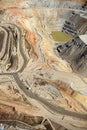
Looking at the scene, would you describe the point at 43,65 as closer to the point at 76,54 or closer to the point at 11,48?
the point at 76,54

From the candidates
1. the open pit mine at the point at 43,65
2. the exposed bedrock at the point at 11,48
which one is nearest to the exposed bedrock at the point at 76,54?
the open pit mine at the point at 43,65

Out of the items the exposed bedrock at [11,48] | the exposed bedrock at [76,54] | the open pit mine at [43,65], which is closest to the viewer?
the open pit mine at [43,65]

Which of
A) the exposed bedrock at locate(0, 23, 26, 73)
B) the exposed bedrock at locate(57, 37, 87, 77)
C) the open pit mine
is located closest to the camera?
the open pit mine

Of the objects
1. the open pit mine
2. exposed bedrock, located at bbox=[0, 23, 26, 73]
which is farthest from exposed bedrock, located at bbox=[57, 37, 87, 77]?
exposed bedrock, located at bbox=[0, 23, 26, 73]

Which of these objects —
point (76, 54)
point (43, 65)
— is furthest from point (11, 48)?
point (76, 54)

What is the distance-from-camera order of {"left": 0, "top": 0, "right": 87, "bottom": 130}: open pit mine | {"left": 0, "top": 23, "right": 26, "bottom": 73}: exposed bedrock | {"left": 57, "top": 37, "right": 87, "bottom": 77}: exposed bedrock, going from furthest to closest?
{"left": 57, "top": 37, "right": 87, "bottom": 77}: exposed bedrock
{"left": 0, "top": 23, "right": 26, "bottom": 73}: exposed bedrock
{"left": 0, "top": 0, "right": 87, "bottom": 130}: open pit mine

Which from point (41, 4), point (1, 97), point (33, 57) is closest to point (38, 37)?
point (33, 57)

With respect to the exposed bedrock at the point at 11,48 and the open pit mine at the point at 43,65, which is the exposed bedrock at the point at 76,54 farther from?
the exposed bedrock at the point at 11,48

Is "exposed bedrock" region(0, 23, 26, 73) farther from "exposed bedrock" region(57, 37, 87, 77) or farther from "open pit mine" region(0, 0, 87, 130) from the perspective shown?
"exposed bedrock" region(57, 37, 87, 77)
